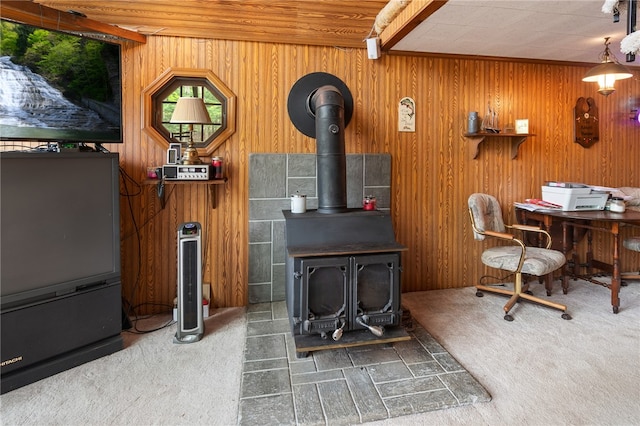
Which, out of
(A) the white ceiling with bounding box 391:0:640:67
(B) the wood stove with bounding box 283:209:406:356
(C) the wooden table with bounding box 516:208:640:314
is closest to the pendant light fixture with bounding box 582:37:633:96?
(A) the white ceiling with bounding box 391:0:640:67

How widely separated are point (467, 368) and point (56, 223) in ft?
8.48

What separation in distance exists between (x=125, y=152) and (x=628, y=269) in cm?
522

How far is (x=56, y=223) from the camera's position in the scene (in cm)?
209

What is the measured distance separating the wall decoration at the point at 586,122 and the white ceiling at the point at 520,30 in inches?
17.4

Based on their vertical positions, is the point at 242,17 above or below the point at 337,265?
above

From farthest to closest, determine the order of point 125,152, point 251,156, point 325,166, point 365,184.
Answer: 1. point 365,184
2. point 251,156
3. point 125,152
4. point 325,166

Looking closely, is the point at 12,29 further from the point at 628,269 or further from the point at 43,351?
the point at 628,269

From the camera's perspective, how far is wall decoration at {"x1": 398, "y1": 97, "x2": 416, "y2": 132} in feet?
10.8

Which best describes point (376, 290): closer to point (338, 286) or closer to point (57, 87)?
point (338, 286)

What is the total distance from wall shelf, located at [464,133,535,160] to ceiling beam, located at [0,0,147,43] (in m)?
3.04

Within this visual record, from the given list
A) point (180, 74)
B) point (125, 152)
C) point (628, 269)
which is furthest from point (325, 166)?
point (628, 269)

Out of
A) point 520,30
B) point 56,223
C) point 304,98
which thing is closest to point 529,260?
point 520,30

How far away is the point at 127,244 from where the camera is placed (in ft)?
9.42

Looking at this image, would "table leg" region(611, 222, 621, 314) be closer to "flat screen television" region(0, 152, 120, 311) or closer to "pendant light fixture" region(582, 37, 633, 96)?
"pendant light fixture" region(582, 37, 633, 96)
